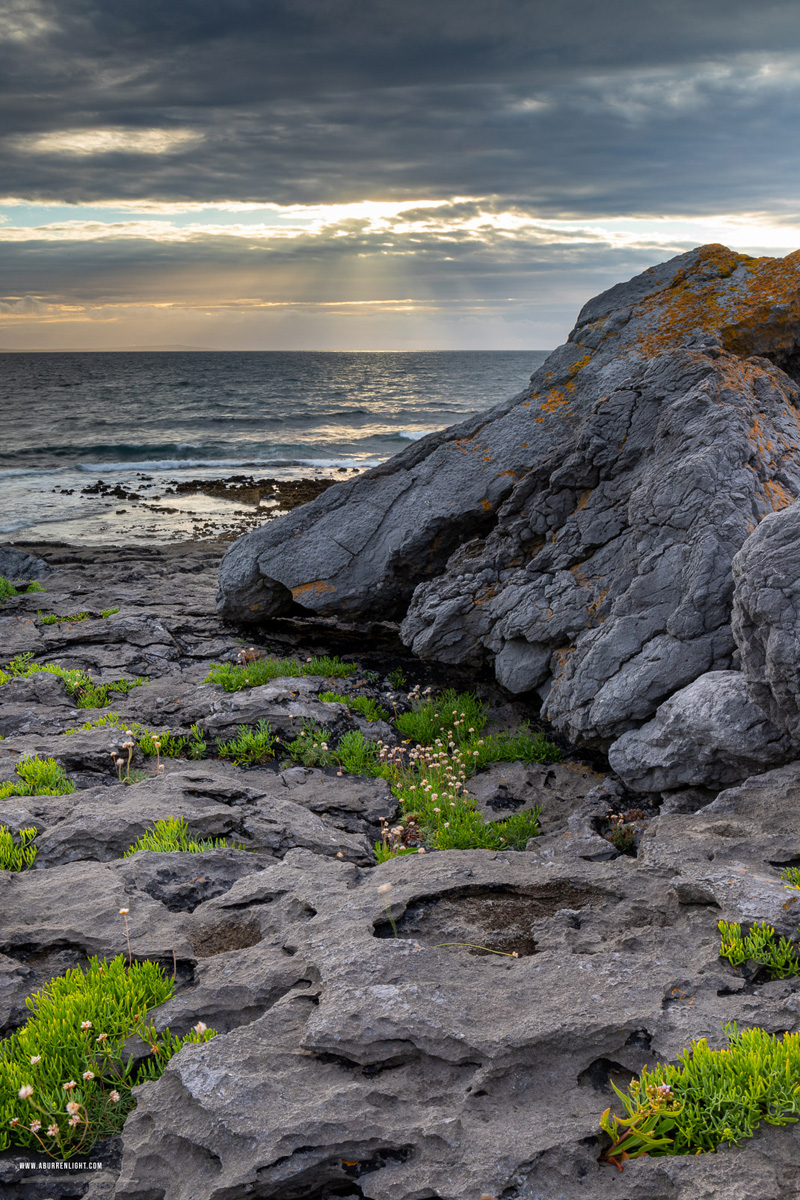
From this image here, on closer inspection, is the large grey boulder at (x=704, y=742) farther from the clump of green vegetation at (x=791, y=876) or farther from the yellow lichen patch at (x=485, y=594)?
the yellow lichen patch at (x=485, y=594)

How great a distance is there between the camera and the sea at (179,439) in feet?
98.2

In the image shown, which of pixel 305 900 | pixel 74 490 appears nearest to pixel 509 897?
pixel 305 900

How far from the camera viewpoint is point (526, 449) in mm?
11164

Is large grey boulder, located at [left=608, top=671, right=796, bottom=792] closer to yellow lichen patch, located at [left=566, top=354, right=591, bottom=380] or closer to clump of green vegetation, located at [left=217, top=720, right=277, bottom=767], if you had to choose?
clump of green vegetation, located at [left=217, top=720, right=277, bottom=767]

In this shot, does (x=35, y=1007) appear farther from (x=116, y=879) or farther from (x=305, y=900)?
(x=305, y=900)

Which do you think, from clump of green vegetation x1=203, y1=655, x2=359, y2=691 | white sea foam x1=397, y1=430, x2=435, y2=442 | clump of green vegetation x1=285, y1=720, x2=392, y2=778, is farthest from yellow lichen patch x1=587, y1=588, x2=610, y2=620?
white sea foam x1=397, y1=430, x2=435, y2=442

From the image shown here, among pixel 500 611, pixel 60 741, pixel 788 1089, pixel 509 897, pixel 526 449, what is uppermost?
pixel 526 449

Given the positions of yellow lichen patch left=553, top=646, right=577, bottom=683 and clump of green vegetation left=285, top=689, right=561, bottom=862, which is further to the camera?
yellow lichen patch left=553, top=646, right=577, bottom=683

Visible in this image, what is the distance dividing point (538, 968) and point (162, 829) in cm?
357

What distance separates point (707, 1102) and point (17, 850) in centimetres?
520

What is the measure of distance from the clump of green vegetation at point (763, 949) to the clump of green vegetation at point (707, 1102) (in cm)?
73

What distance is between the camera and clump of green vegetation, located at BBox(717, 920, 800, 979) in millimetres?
3798

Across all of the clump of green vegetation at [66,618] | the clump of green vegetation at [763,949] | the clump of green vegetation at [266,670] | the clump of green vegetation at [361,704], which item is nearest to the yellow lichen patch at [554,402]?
the clump of green vegetation at [266,670]

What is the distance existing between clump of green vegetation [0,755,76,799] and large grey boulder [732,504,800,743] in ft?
21.2
